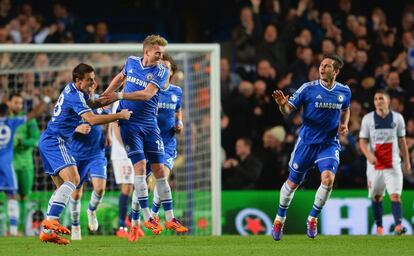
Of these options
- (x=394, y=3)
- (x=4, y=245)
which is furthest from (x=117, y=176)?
(x=394, y=3)

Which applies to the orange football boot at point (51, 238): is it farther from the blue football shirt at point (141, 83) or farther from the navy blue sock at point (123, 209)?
the navy blue sock at point (123, 209)

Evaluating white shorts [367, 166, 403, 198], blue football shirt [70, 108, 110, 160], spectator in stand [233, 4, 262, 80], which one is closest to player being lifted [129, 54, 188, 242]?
blue football shirt [70, 108, 110, 160]

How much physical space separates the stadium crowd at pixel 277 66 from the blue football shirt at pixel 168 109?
3.95 meters

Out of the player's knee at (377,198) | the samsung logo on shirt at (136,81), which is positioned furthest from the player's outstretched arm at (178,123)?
the player's knee at (377,198)

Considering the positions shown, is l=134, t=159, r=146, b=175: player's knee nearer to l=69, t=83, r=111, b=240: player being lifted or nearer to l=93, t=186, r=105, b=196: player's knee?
l=69, t=83, r=111, b=240: player being lifted

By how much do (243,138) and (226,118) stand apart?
0.73 meters

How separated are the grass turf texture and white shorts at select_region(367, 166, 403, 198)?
2512mm

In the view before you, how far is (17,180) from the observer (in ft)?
61.4

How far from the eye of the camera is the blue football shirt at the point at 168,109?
49.9ft

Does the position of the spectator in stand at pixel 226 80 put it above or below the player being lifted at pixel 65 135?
above

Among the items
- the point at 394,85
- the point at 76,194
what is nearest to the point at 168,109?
the point at 76,194

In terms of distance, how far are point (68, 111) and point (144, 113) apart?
34.0 inches

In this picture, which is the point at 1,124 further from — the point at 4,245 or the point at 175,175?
the point at 4,245

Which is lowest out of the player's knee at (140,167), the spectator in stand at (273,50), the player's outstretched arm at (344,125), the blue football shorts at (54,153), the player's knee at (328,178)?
the player's knee at (328,178)
